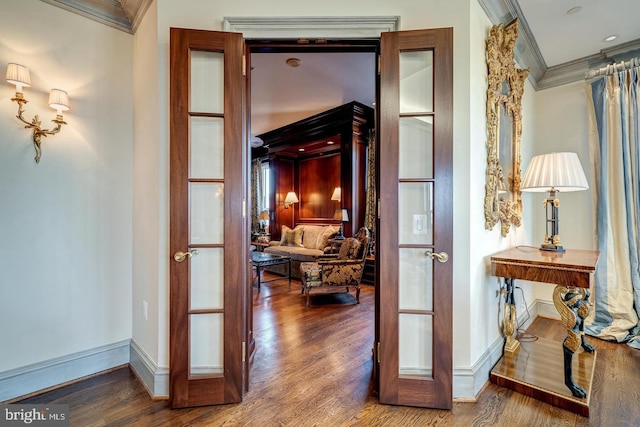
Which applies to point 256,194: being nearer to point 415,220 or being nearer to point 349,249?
point 349,249

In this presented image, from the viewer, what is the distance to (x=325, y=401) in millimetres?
1931

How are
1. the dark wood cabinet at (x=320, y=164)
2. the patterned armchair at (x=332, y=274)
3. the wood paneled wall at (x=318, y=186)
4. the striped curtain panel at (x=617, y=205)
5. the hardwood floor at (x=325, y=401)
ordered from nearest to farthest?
the hardwood floor at (x=325, y=401) → the striped curtain panel at (x=617, y=205) → the patterned armchair at (x=332, y=274) → the dark wood cabinet at (x=320, y=164) → the wood paneled wall at (x=318, y=186)

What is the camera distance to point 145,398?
6.39 feet

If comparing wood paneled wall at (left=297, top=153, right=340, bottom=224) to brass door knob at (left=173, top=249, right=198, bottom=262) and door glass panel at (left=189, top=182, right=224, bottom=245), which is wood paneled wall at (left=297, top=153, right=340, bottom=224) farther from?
brass door knob at (left=173, top=249, right=198, bottom=262)

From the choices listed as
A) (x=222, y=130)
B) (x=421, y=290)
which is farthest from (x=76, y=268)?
(x=421, y=290)

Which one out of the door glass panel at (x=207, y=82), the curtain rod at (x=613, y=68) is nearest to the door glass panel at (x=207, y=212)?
the door glass panel at (x=207, y=82)

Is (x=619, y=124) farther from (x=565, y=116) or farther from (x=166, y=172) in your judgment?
(x=166, y=172)

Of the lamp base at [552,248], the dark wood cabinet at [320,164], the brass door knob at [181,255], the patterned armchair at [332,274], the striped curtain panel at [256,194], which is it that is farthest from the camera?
the striped curtain panel at [256,194]

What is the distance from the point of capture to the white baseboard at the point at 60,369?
1926 mm

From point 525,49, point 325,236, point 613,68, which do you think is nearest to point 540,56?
point 525,49

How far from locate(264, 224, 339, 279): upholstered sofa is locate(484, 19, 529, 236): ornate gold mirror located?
3.14 meters

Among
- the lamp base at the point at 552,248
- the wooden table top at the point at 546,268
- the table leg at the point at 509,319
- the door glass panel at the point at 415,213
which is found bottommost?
the table leg at the point at 509,319

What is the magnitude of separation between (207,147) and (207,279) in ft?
2.98

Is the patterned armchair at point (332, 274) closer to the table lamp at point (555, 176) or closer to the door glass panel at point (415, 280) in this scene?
the door glass panel at point (415, 280)
